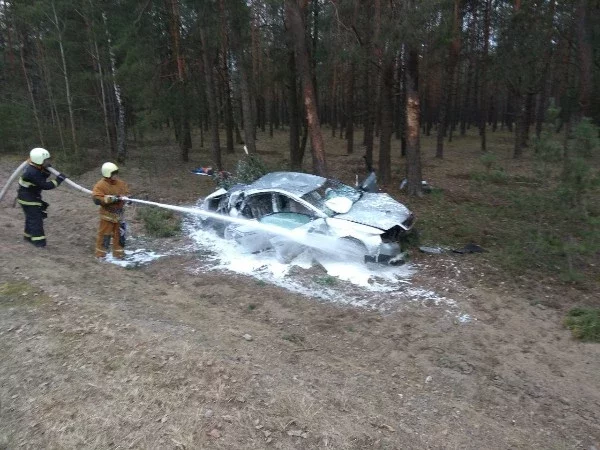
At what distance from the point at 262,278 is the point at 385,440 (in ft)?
14.6

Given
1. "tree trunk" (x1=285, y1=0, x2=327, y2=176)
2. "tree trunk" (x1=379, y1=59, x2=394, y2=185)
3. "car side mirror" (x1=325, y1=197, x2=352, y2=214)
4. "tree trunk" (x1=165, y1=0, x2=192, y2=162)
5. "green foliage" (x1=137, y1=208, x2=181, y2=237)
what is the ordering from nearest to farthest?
"car side mirror" (x1=325, y1=197, x2=352, y2=214), "green foliage" (x1=137, y1=208, x2=181, y2=237), "tree trunk" (x1=285, y1=0, x2=327, y2=176), "tree trunk" (x1=379, y1=59, x2=394, y2=185), "tree trunk" (x1=165, y1=0, x2=192, y2=162)

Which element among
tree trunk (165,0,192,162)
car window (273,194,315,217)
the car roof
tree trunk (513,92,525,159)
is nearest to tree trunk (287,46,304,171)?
tree trunk (165,0,192,162)

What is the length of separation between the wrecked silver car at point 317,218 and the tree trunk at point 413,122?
13.3ft

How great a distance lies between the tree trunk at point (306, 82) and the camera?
1242cm

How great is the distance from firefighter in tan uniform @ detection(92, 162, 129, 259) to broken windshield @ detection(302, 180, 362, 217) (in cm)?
347

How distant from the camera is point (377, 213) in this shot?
330 inches

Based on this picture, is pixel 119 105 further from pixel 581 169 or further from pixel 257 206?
pixel 581 169

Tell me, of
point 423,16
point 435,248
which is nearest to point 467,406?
point 435,248

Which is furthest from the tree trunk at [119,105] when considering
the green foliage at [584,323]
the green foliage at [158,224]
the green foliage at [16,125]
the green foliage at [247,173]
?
the green foliage at [584,323]

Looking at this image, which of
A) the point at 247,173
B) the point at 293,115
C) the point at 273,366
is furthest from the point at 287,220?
the point at 293,115

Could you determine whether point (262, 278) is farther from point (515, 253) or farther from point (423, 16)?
point (423, 16)

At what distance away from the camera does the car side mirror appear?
8.38 m

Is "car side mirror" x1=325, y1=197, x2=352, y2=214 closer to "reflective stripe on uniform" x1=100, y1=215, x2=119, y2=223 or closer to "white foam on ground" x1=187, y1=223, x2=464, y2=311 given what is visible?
"white foam on ground" x1=187, y1=223, x2=464, y2=311

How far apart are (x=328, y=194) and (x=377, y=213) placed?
4.11 ft
